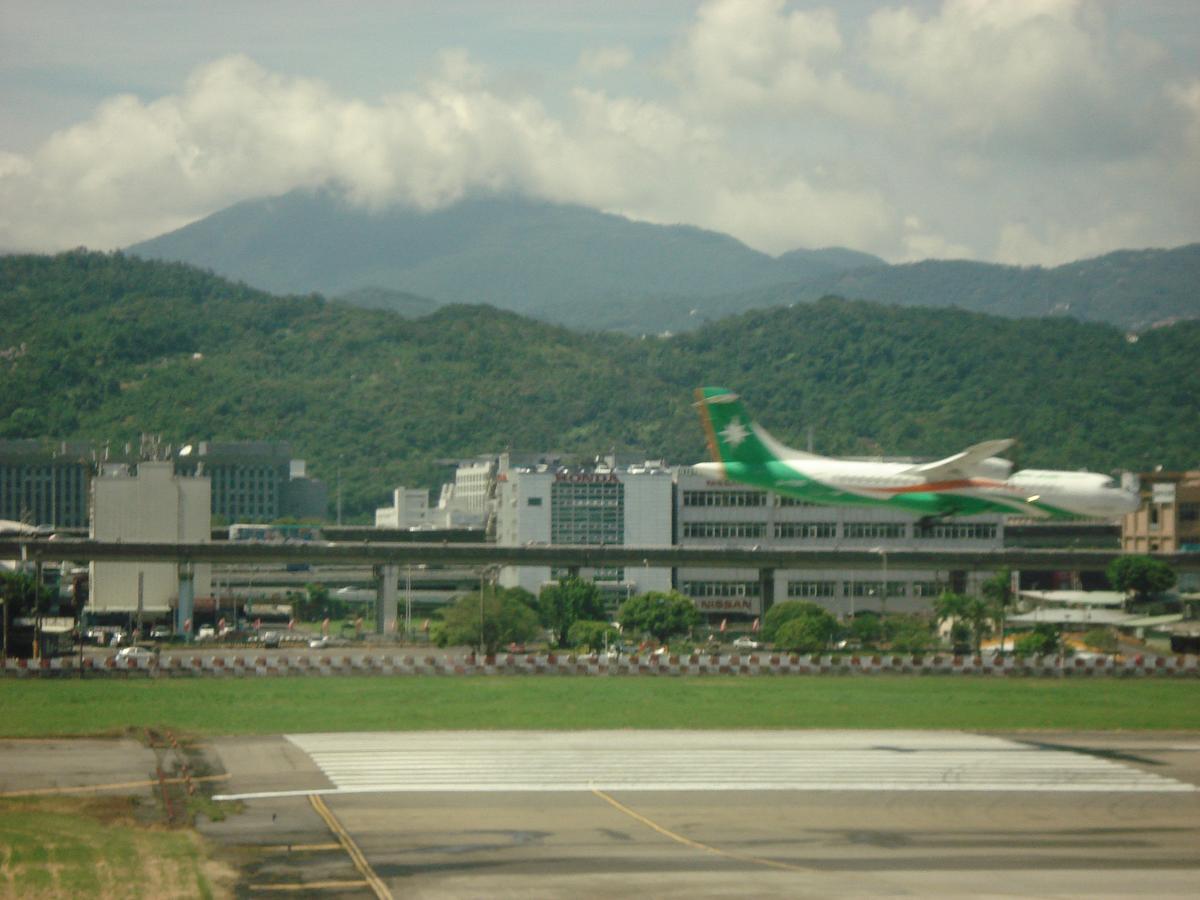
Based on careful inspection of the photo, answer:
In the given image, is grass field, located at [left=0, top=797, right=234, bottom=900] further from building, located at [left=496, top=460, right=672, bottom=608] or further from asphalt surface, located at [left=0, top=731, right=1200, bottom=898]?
building, located at [left=496, top=460, right=672, bottom=608]

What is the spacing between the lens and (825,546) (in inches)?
5231

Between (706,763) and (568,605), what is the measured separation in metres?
71.6

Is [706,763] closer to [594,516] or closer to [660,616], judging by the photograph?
[660,616]

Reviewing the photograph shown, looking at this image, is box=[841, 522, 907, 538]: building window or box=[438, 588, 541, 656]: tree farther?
box=[841, 522, 907, 538]: building window

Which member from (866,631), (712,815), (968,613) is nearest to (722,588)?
(866,631)

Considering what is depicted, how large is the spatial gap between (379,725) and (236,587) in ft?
414

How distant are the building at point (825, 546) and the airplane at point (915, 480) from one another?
81381 millimetres

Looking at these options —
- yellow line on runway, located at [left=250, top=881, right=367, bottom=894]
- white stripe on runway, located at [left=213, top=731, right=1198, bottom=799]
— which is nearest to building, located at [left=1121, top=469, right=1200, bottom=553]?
white stripe on runway, located at [left=213, top=731, right=1198, bottom=799]

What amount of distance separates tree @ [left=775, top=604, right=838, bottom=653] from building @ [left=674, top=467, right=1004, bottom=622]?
30500 millimetres

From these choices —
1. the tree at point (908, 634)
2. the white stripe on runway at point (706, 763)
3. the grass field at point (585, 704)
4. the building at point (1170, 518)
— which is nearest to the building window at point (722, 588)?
the tree at point (908, 634)

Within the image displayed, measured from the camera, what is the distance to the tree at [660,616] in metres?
107

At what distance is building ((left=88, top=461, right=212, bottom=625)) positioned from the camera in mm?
134125

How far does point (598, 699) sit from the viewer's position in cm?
6316

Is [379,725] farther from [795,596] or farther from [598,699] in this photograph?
[795,596]
